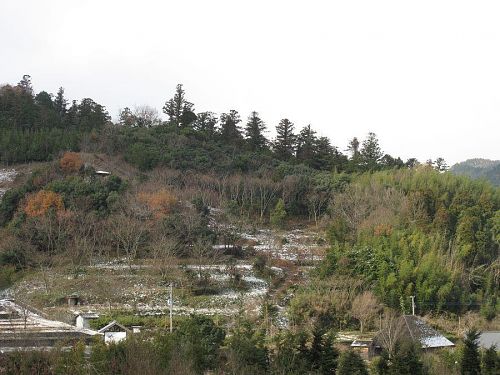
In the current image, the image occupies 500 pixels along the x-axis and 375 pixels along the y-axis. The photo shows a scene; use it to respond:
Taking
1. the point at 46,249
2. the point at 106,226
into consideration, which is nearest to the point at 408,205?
the point at 106,226

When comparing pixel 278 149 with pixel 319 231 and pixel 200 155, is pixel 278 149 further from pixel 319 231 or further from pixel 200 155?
pixel 319 231

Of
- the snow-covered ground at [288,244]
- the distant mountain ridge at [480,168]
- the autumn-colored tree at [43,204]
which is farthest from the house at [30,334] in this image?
the distant mountain ridge at [480,168]

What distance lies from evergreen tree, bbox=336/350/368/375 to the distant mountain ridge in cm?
6138

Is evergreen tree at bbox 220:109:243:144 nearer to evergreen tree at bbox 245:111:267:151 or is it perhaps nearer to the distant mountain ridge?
evergreen tree at bbox 245:111:267:151

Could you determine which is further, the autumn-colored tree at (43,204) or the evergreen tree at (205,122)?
the evergreen tree at (205,122)

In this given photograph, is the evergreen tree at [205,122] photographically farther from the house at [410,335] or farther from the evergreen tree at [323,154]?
the house at [410,335]

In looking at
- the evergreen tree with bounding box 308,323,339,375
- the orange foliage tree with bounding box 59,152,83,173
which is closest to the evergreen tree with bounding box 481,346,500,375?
the evergreen tree with bounding box 308,323,339,375

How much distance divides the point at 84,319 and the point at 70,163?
14.8 meters

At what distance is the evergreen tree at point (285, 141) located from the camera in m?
42.6

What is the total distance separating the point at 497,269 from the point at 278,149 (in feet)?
64.1

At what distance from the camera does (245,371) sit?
463 inches

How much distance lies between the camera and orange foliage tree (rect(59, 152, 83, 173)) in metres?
31.1

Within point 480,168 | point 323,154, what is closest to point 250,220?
point 323,154

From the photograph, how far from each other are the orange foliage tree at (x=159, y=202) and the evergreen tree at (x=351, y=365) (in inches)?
570
